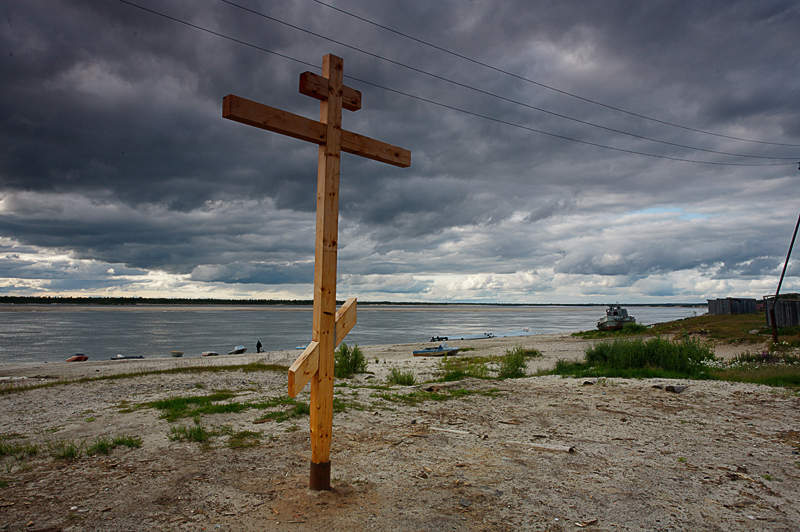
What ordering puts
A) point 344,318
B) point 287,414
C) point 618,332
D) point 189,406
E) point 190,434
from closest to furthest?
1. point 344,318
2. point 190,434
3. point 287,414
4. point 189,406
5. point 618,332

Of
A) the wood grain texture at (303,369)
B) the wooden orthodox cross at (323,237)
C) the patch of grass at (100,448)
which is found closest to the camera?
the wood grain texture at (303,369)

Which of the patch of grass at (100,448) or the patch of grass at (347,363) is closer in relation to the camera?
the patch of grass at (100,448)

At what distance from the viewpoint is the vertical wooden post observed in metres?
4.09

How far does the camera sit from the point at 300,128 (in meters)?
4.15

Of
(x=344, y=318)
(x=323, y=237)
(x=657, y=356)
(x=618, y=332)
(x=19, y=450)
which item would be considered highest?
(x=323, y=237)

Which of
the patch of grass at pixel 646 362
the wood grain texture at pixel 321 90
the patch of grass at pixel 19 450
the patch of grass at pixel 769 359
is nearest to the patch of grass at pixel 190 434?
A: the patch of grass at pixel 19 450

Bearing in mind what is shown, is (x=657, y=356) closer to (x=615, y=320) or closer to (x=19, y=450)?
(x=19, y=450)

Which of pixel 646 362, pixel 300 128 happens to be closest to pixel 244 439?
pixel 300 128

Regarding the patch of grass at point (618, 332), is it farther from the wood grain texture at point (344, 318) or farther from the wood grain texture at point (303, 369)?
the wood grain texture at point (303, 369)

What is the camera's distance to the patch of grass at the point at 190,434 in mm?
5762

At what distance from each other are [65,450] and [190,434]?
4.22 ft

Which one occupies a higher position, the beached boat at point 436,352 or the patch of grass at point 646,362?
the patch of grass at point 646,362

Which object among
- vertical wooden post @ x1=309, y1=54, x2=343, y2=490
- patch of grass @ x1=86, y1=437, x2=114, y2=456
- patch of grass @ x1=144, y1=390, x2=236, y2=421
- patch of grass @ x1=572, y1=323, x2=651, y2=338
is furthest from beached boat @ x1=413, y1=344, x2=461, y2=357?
vertical wooden post @ x1=309, y1=54, x2=343, y2=490

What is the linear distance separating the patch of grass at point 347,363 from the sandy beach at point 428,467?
4.16 meters
